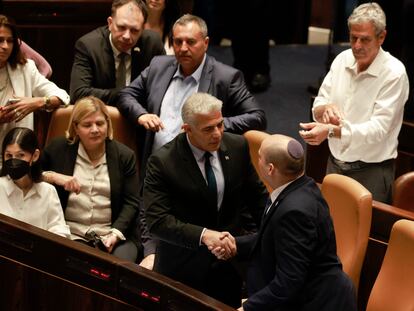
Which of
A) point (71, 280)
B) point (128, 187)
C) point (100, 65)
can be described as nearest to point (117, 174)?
point (128, 187)

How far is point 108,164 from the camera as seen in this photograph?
3516 millimetres

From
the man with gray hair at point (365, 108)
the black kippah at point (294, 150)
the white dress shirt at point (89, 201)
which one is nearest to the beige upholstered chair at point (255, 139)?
the man with gray hair at point (365, 108)

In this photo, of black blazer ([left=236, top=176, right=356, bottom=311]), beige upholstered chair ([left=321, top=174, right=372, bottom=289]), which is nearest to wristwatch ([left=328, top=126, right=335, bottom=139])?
beige upholstered chair ([left=321, top=174, right=372, bottom=289])

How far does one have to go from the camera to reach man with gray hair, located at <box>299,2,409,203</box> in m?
3.44

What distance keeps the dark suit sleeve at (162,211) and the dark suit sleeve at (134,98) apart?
0.77 metres

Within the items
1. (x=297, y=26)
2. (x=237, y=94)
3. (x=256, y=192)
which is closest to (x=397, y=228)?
(x=256, y=192)

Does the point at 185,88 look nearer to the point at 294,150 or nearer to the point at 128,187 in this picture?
the point at 128,187

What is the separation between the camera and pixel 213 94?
3.63 m

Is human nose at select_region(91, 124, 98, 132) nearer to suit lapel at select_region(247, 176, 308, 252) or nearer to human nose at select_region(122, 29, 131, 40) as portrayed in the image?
human nose at select_region(122, 29, 131, 40)

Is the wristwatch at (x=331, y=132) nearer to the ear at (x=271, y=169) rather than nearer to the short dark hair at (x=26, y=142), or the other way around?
the ear at (x=271, y=169)

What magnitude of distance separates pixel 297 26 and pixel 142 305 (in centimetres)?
468

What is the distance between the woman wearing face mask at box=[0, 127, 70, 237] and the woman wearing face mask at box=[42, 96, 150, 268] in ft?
0.55

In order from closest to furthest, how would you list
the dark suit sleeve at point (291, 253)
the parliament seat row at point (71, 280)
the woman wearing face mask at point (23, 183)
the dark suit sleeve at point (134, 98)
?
the dark suit sleeve at point (291, 253) < the parliament seat row at point (71, 280) < the woman wearing face mask at point (23, 183) < the dark suit sleeve at point (134, 98)

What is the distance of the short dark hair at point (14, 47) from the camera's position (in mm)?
3541
